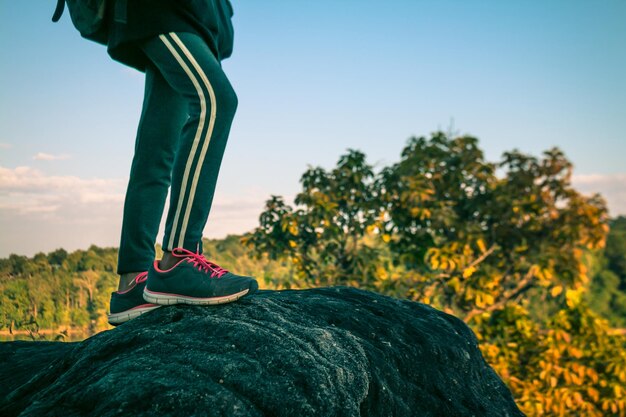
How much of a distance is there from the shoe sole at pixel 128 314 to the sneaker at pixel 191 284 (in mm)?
86

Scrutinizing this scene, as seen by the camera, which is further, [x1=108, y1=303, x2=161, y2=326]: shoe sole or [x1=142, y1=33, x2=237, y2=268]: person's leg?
[x1=108, y1=303, x2=161, y2=326]: shoe sole

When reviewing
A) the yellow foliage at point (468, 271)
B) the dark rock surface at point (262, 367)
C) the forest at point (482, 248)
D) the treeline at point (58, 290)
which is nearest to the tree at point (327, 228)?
the forest at point (482, 248)

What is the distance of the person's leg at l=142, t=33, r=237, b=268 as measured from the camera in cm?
198

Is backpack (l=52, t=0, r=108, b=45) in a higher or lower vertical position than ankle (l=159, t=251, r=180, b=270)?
higher

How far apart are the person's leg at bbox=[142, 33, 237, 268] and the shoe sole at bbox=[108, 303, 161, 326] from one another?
22cm

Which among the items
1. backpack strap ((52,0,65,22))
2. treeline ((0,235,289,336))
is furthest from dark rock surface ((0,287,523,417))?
backpack strap ((52,0,65,22))

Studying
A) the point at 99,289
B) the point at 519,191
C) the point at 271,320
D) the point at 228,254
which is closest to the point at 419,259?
the point at 519,191

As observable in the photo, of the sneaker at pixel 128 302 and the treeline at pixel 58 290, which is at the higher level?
the sneaker at pixel 128 302

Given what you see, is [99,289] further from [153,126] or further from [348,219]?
[348,219]

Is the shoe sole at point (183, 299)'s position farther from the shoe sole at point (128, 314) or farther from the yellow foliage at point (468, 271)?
the yellow foliage at point (468, 271)

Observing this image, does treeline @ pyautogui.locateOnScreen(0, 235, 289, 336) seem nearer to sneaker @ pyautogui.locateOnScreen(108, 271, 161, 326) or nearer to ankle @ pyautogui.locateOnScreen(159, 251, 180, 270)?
sneaker @ pyautogui.locateOnScreen(108, 271, 161, 326)

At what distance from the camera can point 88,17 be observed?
2.12 metres

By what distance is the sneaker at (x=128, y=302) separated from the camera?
216 cm

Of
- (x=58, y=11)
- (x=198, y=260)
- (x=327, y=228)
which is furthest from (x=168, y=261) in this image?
(x=327, y=228)
